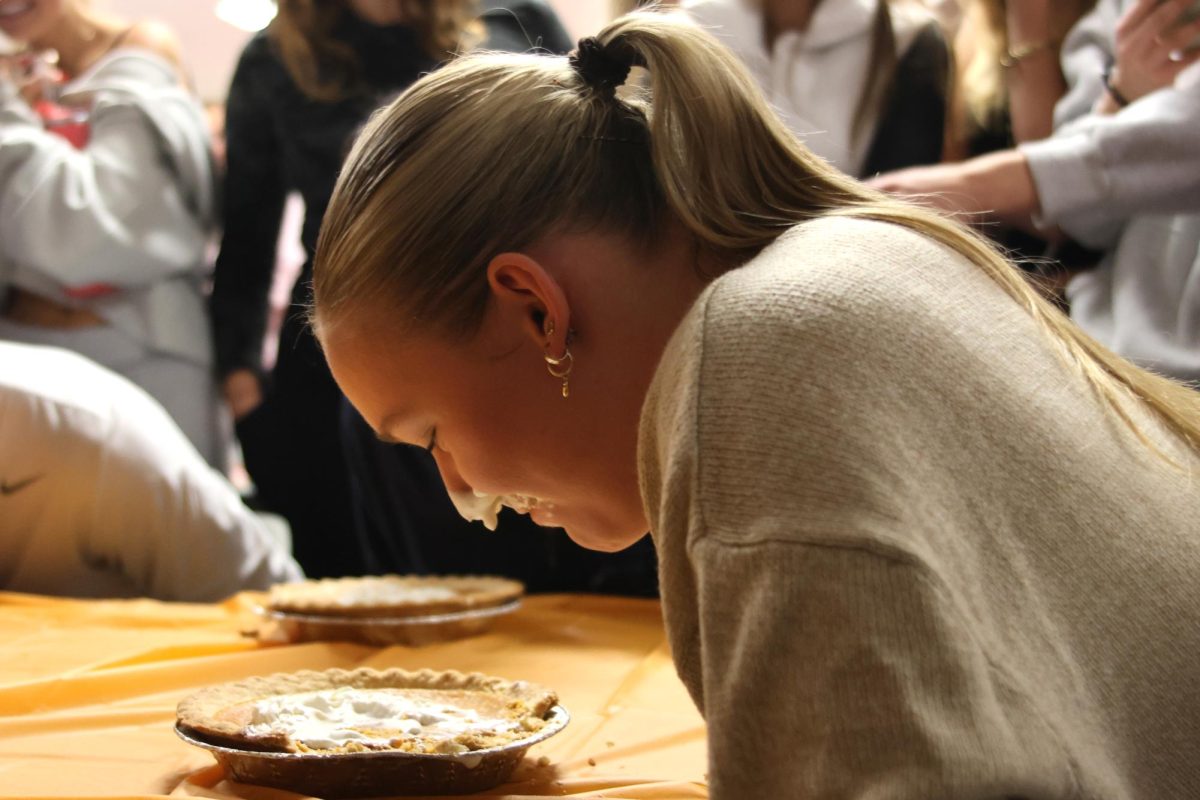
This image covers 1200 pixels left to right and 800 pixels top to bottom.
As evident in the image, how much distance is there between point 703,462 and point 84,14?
2.46 m

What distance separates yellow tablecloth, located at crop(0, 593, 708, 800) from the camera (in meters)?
1.02

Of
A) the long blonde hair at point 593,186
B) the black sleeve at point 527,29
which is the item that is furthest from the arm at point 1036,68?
the long blonde hair at point 593,186

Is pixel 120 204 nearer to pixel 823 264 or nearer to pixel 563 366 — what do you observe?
pixel 563 366

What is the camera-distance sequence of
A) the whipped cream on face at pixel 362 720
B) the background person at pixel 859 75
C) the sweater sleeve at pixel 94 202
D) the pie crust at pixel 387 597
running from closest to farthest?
1. the whipped cream on face at pixel 362 720
2. the pie crust at pixel 387 597
3. the background person at pixel 859 75
4. the sweater sleeve at pixel 94 202

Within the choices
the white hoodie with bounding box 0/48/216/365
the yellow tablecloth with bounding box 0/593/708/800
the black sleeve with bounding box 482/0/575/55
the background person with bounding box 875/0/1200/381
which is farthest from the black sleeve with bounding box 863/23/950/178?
the white hoodie with bounding box 0/48/216/365

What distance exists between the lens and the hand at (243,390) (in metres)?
2.59

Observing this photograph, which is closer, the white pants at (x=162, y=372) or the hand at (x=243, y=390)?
the white pants at (x=162, y=372)

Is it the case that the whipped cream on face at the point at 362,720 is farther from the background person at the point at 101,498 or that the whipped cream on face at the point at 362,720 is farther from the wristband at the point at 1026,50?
the wristband at the point at 1026,50

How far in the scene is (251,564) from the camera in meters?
2.08

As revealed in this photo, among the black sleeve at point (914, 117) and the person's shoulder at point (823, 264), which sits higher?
the person's shoulder at point (823, 264)

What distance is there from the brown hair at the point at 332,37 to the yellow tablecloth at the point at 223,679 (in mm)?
965

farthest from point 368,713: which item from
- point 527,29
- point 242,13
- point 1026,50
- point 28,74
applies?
point 242,13

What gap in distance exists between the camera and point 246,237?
2.59 m

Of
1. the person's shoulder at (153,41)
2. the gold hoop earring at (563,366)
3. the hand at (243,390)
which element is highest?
the person's shoulder at (153,41)
